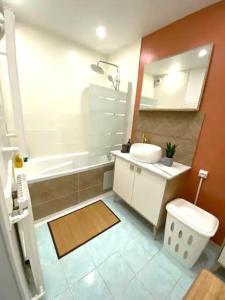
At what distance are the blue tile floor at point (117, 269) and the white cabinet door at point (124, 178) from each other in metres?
0.44

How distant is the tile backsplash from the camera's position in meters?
1.48

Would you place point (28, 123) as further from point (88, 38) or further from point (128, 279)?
point (128, 279)

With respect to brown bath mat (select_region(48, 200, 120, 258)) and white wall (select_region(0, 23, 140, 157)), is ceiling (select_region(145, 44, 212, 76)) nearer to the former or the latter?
white wall (select_region(0, 23, 140, 157))

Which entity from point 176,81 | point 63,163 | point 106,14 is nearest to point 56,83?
point 106,14

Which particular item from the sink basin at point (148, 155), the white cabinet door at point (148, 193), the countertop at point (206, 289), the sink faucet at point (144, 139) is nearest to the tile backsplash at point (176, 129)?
the sink faucet at point (144, 139)

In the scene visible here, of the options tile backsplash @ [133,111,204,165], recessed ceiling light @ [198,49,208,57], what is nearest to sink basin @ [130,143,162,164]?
tile backsplash @ [133,111,204,165]

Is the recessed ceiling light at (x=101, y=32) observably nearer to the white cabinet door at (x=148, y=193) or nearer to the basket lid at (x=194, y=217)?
the white cabinet door at (x=148, y=193)

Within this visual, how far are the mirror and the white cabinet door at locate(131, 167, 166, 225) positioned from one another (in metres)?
0.84

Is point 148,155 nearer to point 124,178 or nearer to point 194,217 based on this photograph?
point 124,178

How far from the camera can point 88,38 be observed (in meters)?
1.96

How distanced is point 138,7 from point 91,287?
2533 mm

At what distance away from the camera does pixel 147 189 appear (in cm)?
151

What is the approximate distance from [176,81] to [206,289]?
1.74 m

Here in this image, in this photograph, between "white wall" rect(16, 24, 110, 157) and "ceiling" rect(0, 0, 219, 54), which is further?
"white wall" rect(16, 24, 110, 157)
